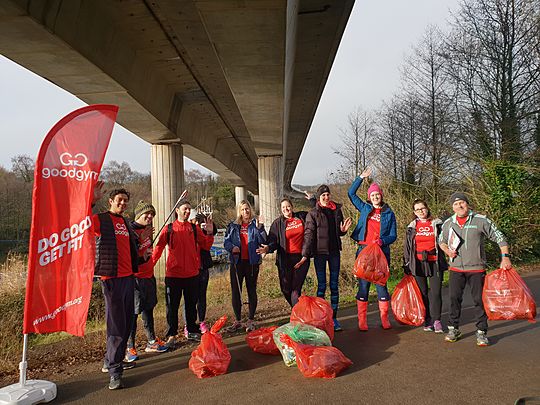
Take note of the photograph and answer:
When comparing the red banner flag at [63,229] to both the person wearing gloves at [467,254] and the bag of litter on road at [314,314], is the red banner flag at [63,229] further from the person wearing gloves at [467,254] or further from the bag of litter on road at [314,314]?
the person wearing gloves at [467,254]

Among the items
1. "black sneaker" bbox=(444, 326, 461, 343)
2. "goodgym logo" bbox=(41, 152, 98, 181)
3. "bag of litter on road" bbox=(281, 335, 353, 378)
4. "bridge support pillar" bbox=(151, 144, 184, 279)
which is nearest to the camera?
"goodgym logo" bbox=(41, 152, 98, 181)

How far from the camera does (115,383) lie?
4.10 meters

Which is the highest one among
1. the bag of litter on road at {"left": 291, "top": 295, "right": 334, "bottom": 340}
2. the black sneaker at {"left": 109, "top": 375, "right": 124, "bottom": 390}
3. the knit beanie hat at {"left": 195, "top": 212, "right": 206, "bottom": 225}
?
the knit beanie hat at {"left": 195, "top": 212, "right": 206, "bottom": 225}

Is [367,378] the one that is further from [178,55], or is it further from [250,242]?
[178,55]

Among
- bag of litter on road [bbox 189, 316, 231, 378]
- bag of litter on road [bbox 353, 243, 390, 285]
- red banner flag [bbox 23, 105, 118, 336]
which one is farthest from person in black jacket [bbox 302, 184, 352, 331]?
red banner flag [bbox 23, 105, 118, 336]

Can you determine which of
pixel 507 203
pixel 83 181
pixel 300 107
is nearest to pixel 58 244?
pixel 83 181

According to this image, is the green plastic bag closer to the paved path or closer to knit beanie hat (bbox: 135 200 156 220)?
the paved path

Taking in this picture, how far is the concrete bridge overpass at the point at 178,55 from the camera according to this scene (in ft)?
20.0

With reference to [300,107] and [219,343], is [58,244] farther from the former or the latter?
[300,107]

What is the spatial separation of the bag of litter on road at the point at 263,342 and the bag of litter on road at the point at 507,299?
97.7 inches

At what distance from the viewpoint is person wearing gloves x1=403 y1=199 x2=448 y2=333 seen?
5543mm

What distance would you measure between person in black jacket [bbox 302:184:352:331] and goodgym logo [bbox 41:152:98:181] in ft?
9.45

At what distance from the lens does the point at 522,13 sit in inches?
689

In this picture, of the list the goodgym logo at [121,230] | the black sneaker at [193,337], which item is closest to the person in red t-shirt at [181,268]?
the black sneaker at [193,337]
